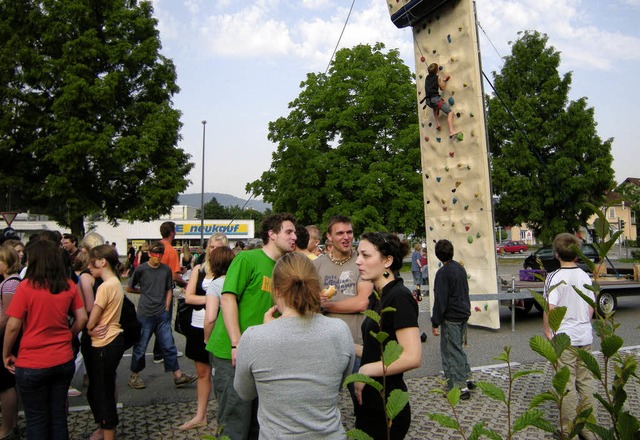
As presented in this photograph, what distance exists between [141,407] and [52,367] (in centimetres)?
211

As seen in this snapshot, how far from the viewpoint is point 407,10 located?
412 inches

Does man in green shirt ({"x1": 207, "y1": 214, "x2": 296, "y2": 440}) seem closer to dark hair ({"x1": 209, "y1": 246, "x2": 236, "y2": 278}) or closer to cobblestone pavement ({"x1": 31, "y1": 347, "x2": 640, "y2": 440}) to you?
dark hair ({"x1": 209, "y1": 246, "x2": 236, "y2": 278})

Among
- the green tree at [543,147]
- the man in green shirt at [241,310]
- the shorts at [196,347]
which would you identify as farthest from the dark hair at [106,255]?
the green tree at [543,147]

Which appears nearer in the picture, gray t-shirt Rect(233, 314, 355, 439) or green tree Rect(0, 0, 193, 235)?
gray t-shirt Rect(233, 314, 355, 439)

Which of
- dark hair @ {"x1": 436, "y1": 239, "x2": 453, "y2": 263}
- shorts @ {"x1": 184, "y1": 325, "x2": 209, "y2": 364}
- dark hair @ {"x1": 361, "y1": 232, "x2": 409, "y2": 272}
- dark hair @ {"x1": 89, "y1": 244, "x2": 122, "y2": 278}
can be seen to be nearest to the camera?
dark hair @ {"x1": 361, "y1": 232, "x2": 409, "y2": 272}

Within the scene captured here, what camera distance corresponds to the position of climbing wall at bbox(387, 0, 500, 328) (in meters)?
9.45

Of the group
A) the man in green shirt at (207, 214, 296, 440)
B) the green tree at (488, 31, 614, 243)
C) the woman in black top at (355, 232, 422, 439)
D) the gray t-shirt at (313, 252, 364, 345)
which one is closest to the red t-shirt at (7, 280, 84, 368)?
the man in green shirt at (207, 214, 296, 440)

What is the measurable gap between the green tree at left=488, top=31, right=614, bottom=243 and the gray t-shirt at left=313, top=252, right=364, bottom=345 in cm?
2977

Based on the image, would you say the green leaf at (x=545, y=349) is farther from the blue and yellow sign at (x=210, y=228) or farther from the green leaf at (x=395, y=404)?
the blue and yellow sign at (x=210, y=228)

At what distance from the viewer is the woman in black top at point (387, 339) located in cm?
253

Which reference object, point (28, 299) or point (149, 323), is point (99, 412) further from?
point (149, 323)

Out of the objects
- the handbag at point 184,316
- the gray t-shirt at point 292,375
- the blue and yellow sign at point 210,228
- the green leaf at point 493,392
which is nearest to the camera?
the green leaf at point 493,392

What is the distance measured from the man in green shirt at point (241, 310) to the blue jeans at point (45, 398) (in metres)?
1.12

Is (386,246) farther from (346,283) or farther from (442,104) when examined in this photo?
(442,104)
